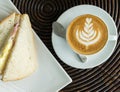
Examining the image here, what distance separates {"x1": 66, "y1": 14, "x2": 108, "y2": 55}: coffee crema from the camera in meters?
1.63

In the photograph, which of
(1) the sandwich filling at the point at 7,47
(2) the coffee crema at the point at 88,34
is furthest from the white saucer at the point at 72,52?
(1) the sandwich filling at the point at 7,47

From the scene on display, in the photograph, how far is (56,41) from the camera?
65.5 inches

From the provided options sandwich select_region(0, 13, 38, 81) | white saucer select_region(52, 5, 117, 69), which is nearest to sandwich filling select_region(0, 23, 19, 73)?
sandwich select_region(0, 13, 38, 81)

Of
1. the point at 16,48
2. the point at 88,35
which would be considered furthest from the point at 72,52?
the point at 16,48

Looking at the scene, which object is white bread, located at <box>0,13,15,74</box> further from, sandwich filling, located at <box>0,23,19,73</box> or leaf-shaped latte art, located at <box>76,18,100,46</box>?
leaf-shaped latte art, located at <box>76,18,100,46</box>

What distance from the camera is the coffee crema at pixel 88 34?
5.34ft

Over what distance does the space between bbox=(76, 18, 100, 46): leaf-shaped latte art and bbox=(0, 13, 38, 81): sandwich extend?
0.60 feet

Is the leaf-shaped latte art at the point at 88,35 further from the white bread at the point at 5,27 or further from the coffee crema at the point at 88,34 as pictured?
the white bread at the point at 5,27

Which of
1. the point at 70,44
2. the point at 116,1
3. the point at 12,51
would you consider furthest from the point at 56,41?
the point at 116,1

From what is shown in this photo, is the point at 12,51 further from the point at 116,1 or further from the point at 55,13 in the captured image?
the point at 116,1

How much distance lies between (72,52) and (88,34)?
0.10 metres

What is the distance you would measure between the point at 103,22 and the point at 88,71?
195 millimetres

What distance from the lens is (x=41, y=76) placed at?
5.53ft

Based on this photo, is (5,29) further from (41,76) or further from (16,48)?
(41,76)
